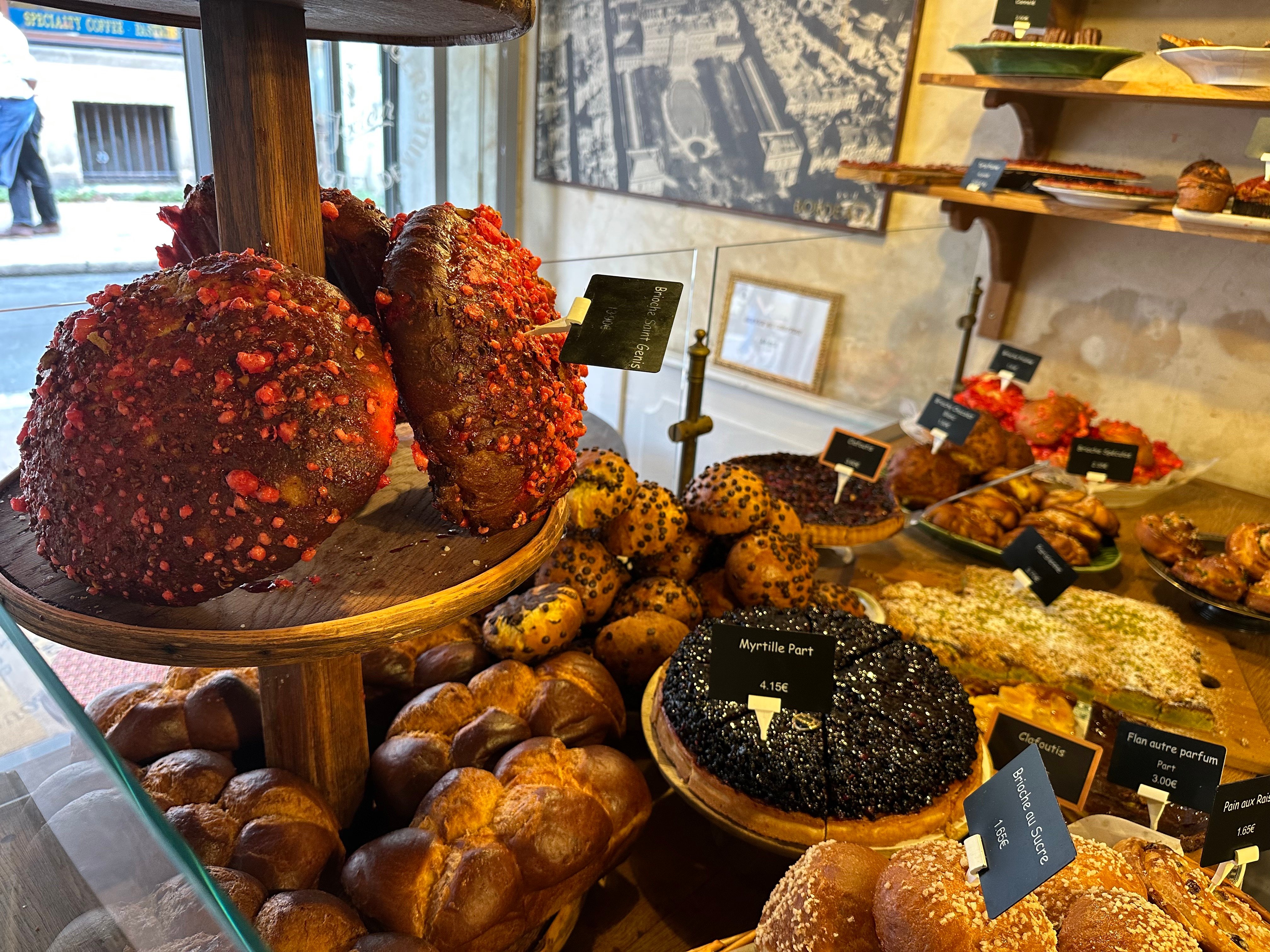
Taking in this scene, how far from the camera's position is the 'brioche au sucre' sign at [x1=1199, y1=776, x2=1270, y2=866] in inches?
43.2

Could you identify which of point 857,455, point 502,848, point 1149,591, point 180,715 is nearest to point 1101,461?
point 1149,591

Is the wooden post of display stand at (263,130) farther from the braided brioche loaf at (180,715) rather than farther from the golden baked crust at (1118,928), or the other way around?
the golden baked crust at (1118,928)

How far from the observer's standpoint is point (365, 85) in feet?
14.8

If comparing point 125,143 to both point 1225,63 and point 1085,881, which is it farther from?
point 1085,881

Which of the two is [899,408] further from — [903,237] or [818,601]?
[818,601]

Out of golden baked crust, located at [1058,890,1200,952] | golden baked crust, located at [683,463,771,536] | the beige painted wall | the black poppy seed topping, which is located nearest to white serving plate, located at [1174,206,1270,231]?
the beige painted wall

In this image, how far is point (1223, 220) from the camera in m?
2.24

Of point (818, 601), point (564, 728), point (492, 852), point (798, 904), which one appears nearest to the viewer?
point (798, 904)

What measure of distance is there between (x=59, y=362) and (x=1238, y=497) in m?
3.23

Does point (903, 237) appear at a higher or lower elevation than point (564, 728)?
higher

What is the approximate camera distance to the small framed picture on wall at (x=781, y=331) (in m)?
3.58

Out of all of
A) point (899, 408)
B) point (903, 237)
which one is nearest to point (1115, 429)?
point (899, 408)

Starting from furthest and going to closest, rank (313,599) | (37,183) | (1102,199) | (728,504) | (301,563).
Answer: (37,183) → (1102,199) → (728,504) → (301,563) → (313,599)

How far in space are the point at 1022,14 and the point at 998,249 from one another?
762mm
